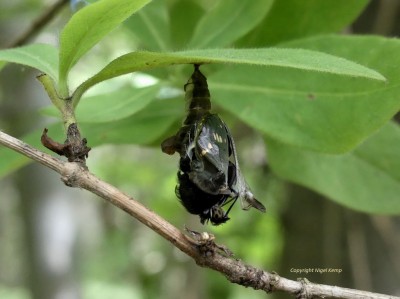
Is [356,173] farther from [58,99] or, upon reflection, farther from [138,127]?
[58,99]

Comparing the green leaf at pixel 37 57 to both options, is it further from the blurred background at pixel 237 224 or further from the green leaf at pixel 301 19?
the green leaf at pixel 301 19

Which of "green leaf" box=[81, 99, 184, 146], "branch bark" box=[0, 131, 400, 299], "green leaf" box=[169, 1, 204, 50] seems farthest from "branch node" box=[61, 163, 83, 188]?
"green leaf" box=[169, 1, 204, 50]

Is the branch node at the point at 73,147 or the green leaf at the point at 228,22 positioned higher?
the green leaf at the point at 228,22

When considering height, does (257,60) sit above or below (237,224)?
below

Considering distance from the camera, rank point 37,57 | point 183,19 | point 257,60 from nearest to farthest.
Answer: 1. point 257,60
2. point 37,57
3. point 183,19

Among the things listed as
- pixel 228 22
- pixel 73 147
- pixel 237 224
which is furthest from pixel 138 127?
pixel 237 224

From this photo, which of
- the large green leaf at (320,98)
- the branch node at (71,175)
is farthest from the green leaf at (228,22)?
the branch node at (71,175)

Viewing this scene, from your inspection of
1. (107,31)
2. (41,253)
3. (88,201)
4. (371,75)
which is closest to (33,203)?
(41,253)

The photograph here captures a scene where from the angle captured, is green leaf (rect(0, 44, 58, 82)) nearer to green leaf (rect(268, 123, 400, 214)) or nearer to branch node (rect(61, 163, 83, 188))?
branch node (rect(61, 163, 83, 188))
